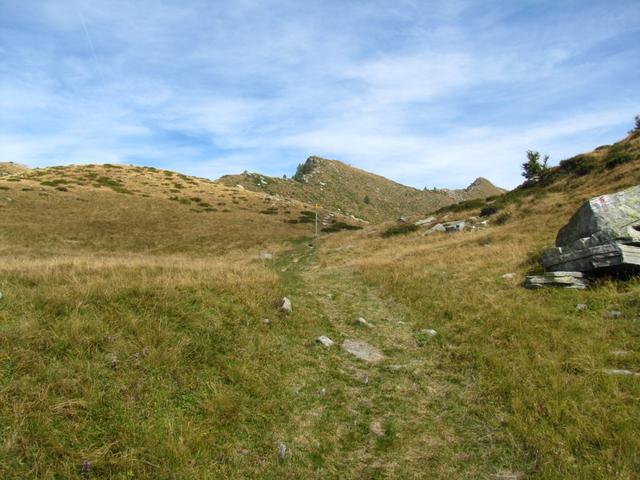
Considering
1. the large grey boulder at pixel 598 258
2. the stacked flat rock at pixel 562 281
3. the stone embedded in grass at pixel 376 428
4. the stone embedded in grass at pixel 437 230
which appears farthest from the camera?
the stone embedded in grass at pixel 437 230

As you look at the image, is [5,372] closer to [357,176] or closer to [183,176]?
[183,176]

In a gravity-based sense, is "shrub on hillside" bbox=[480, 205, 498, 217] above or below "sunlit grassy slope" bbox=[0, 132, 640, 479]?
above

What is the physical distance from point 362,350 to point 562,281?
7269 mm

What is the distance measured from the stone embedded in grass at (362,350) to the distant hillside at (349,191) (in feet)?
285

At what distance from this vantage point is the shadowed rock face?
11.5 meters

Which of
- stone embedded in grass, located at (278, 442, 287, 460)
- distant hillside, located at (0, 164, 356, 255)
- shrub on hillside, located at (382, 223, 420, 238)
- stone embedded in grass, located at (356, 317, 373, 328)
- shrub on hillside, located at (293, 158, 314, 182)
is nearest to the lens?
stone embedded in grass, located at (278, 442, 287, 460)

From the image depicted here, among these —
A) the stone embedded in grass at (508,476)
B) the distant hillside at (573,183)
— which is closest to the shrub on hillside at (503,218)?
the distant hillside at (573,183)

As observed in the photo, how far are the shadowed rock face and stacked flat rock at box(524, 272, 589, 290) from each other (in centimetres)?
152

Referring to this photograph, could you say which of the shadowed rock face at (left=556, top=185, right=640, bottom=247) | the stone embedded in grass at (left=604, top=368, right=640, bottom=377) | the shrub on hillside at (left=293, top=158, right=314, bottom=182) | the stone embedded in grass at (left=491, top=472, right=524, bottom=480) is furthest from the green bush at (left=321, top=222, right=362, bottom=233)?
the shrub on hillside at (left=293, top=158, right=314, bottom=182)

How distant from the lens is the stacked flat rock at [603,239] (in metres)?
11.1

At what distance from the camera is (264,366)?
A: 294 inches

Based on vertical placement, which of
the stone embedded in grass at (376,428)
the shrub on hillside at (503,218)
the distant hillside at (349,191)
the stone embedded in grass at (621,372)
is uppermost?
the distant hillside at (349,191)

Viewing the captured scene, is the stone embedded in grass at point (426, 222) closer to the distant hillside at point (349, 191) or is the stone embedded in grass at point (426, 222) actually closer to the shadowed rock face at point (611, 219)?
the shadowed rock face at point (611, 219)

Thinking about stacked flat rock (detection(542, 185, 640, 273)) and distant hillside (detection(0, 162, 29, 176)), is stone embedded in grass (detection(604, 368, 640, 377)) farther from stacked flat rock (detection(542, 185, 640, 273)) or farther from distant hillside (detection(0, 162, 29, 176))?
distant hillside (detection(0, 162, 29, 176))
